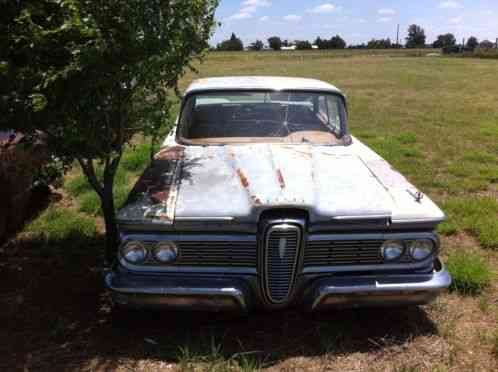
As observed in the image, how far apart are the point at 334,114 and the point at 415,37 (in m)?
119

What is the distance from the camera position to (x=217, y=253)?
286 cm

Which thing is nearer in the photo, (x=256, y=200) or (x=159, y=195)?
(x=256, y=200)

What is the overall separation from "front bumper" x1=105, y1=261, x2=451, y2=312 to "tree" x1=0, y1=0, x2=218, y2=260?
101 centimetres

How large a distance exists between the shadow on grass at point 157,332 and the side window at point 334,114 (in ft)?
5.36

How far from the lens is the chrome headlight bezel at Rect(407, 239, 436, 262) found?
2928 millimetres

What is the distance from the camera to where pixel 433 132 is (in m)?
9.70

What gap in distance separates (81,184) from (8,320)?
2.94m

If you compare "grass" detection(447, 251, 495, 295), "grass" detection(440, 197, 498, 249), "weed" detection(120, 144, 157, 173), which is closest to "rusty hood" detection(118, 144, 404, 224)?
"grass" detection(447, 251, 495, 295)

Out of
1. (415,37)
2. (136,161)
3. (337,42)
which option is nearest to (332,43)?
(337,42)

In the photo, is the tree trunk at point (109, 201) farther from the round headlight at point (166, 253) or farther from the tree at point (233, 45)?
the tree at point (233, 45)

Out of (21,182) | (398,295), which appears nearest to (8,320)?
(21,182)

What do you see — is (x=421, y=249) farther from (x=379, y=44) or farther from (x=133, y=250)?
(x=379, y=44)

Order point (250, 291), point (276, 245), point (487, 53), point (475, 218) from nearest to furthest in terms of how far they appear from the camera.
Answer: point (276, 245) < point (250, 291) < point (475, 218) < point (487, 53)

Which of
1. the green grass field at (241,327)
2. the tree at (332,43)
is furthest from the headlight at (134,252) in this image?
the tree at (332,43)
